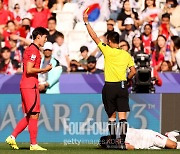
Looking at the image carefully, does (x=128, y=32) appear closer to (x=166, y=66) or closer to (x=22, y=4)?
(x=166, y=66)

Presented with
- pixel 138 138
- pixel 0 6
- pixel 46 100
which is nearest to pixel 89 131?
pixel 46 100

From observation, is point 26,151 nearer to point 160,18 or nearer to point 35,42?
point 35,42

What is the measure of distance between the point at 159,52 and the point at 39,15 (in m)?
3.02

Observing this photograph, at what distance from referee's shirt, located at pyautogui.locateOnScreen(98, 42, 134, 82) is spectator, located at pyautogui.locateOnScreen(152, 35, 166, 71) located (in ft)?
19.8

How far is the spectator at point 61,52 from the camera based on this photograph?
1919cm

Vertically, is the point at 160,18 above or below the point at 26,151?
above

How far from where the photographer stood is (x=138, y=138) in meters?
13.0

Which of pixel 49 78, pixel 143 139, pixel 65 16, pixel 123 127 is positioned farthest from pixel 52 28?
pixel 143 139

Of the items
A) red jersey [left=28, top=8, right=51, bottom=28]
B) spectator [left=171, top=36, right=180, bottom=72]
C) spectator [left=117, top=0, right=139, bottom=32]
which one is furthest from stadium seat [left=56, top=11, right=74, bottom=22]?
spectator [left=171, top=36, right=180, bottom=72]

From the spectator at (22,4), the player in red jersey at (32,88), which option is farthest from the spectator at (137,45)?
the player in red jersey at (32,88)

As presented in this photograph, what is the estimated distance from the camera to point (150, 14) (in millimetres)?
20359

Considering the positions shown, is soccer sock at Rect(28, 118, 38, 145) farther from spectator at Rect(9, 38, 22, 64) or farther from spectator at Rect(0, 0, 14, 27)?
spectator at Rect(0, 0, 14, 27)

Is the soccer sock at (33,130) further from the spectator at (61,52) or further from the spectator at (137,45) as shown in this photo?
the spectator at (137,45)

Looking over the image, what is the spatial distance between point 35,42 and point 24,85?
0.66 m
